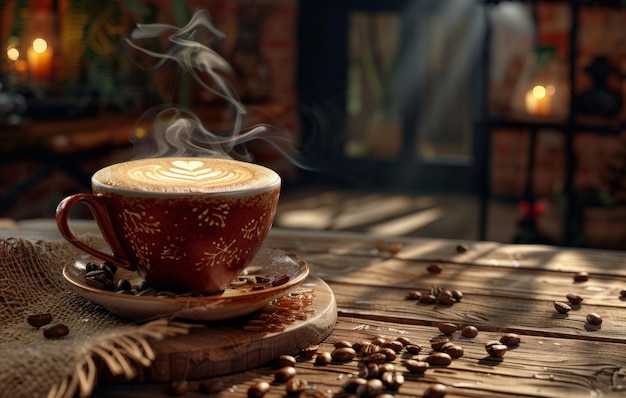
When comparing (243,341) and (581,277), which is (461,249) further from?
(243,341)

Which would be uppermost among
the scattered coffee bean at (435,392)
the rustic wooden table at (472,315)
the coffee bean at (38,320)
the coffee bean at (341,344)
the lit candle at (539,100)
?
the lit candle at (539,100)

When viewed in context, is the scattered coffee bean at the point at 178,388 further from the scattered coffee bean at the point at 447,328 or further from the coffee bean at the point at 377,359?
the scattered coffee bean at the point at 447,328

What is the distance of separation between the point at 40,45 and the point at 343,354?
259 centimetres

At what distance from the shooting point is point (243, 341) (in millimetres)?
741

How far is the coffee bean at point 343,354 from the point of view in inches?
30.0

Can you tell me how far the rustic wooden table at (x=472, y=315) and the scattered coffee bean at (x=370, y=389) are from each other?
0.05 ft

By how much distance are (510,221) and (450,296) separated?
2.98 meters

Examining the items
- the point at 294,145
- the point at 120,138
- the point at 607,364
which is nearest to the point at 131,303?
the point at 607,364

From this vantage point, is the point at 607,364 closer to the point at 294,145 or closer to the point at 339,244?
the point at 339,244

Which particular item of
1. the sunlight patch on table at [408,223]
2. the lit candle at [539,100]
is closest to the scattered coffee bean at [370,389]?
the lit candle at [539,100]

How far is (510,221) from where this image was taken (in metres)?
3.84

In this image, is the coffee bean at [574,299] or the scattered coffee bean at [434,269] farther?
the scattered coffee bean at [434,269]

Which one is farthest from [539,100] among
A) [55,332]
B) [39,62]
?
[55,332]

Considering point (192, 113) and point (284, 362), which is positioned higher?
point (192, 113)
